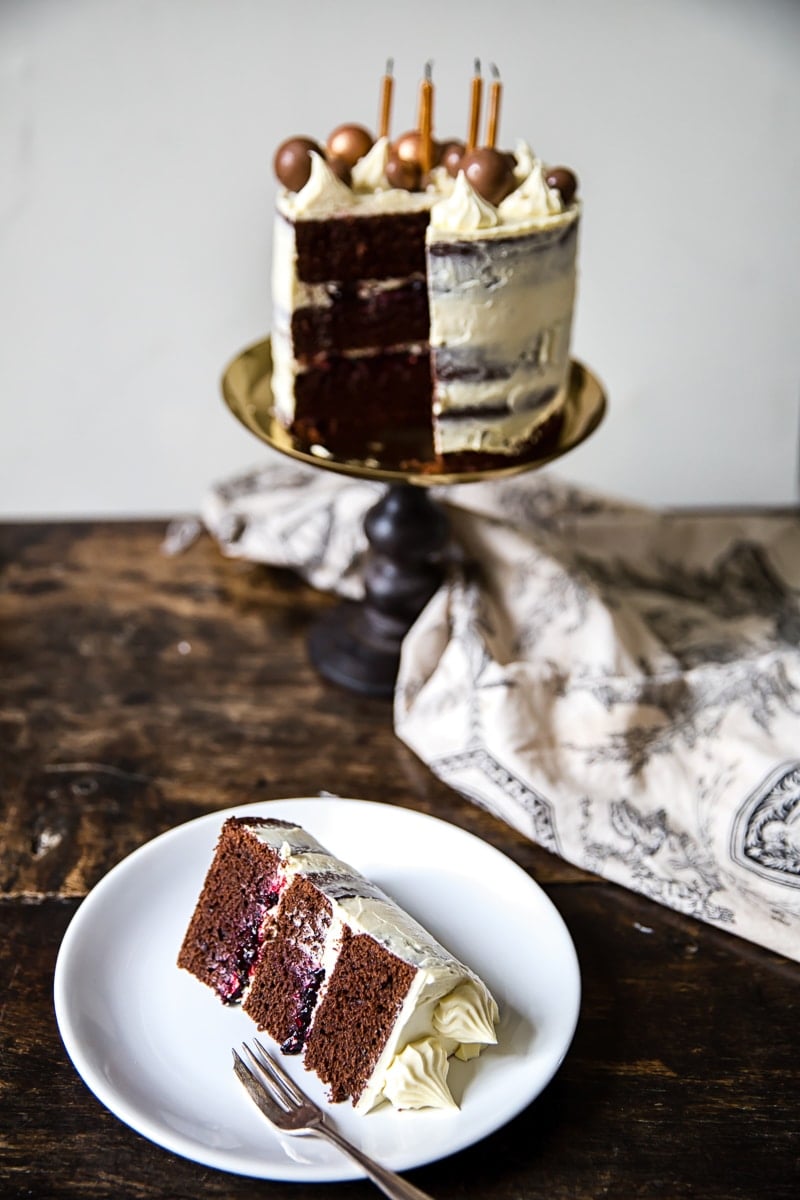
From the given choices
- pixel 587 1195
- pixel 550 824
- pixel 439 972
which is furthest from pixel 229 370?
pixel 587 1195

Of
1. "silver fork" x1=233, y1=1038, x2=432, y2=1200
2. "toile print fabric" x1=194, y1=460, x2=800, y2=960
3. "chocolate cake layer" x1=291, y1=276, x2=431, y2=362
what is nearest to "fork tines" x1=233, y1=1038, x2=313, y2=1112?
"silver fork" x1=233, y1=1038, x2=432, y2=1200

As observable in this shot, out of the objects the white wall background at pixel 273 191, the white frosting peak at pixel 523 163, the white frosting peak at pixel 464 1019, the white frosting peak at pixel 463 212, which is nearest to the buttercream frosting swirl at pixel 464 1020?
the white frosting peak at pixel 464 1019

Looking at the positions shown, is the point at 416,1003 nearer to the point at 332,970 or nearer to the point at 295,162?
the point at 332,970

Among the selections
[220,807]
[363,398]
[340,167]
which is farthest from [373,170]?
[220,807]

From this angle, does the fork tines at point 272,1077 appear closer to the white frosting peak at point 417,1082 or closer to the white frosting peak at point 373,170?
the white frosting peak at point 417,1082

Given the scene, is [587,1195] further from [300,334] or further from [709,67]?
[709,67]

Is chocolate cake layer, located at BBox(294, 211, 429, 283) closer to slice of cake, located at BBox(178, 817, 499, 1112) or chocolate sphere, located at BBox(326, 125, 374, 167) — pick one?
chocolate sphere, located at BBox(326, 125, 374, 167)
